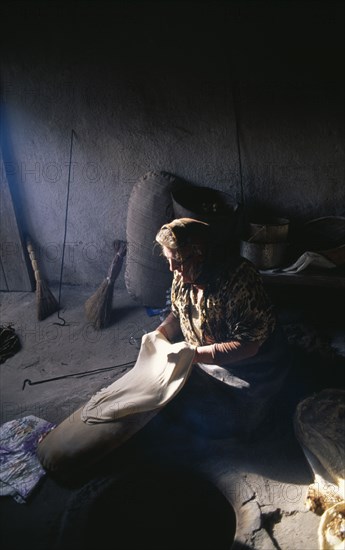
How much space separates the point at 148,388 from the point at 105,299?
213 cm

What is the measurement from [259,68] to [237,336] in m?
2.72

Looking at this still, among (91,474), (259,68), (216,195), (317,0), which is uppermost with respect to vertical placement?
(317,0)

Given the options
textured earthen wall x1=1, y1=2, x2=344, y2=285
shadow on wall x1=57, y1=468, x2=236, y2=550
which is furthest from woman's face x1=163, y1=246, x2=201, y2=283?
textured earthen wall x1=1, y1=2, x2=344, y2=285

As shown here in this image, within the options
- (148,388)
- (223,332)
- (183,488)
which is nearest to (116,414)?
(148,388)

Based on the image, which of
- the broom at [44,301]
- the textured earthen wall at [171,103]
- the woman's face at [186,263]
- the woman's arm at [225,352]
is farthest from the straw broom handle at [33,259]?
the woman's arm at [225,352]

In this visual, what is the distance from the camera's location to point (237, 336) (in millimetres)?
2445

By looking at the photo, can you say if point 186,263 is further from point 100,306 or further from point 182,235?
point 100,306

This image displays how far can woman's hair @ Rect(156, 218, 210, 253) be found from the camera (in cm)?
231

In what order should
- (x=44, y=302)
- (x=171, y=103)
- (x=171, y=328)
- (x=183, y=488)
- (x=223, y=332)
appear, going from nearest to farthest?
(x=183, y=488) < (x=223, y=332) < (x=171, y=328) < (x=171, y=103) < (x=44, y=302)

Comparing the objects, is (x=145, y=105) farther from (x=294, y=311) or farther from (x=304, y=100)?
(x=294, y=311)

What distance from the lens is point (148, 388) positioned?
2.46 metres

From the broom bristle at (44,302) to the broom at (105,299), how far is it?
0.47 m

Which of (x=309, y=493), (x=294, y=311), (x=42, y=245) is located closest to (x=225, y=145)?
(x=294, y=311)

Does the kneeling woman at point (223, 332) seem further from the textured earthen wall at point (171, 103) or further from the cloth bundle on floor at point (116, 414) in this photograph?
the textured earthen wall at point (171, 103)
